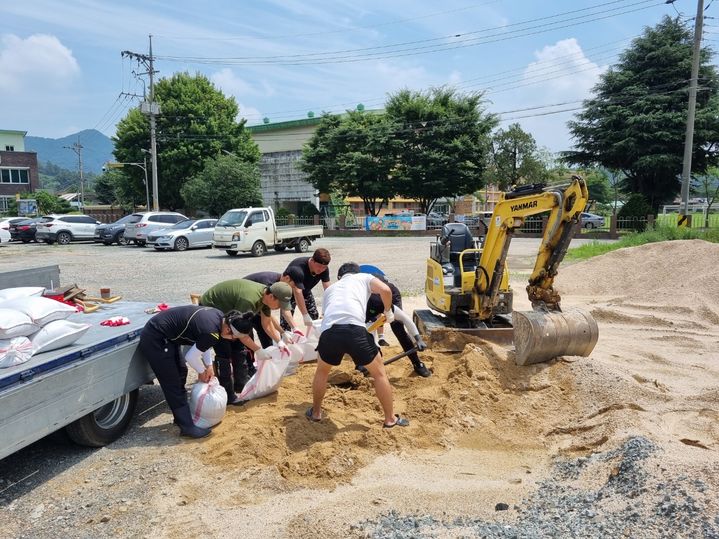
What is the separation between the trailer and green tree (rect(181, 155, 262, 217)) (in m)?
29.9

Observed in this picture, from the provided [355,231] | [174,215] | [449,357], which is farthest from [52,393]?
[355,231]

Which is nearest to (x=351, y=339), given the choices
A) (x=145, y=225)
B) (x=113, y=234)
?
(x=145, y=225)

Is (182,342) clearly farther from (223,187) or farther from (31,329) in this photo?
(223,187)

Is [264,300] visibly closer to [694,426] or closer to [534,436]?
[534,436]

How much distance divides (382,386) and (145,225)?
23295 mm

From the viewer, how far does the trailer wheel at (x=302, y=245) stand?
21853mm

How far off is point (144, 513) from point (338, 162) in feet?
105

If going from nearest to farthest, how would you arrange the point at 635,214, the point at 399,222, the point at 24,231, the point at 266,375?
the point at 266,375
the point at 24,231
the point at 635,214
the point at 399,222

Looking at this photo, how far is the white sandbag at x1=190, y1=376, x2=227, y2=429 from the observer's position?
4949 millimetres

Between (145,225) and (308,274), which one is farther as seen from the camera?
(145,225)

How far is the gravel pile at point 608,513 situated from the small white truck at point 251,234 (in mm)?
17143

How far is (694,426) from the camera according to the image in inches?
179

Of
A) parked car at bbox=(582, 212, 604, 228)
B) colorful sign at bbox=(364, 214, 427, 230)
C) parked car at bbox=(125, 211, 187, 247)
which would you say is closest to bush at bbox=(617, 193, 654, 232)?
parked car at bbox=(582, 212, 604, 228)

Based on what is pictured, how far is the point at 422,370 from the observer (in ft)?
20.4
